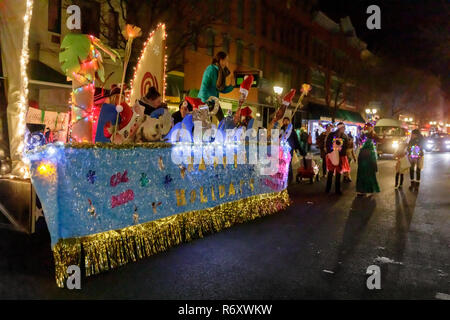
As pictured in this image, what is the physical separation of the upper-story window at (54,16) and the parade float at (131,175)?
10292 mm

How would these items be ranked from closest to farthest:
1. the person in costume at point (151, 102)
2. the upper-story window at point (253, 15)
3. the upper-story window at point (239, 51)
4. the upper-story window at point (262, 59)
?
the person in costume at point (151, 102), the upper-story window at point (239, 51), the upper-story window at point (253, 15), the upper-story window at point (262, 59)

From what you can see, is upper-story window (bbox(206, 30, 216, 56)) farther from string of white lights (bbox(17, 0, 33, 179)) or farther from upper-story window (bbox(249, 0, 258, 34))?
string of white lights (bbox(17, 0, 33, 179))

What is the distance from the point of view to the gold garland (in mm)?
3912

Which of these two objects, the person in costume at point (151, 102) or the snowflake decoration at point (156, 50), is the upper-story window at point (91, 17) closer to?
the snowflake decoration at point (156, 50)

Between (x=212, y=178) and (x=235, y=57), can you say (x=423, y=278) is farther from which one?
(x=235, y=57)

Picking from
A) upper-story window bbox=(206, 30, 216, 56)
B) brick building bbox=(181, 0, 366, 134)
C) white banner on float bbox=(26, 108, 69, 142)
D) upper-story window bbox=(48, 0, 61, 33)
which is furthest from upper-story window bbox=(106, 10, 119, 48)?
white banner on float bbox=(26, 108, 69, 142)

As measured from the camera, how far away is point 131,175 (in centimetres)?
456

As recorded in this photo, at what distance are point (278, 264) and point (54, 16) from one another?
1458cm

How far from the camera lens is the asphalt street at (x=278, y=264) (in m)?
3.84

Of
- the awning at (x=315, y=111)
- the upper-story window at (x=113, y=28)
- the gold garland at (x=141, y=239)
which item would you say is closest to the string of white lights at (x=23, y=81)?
the gold garland at (x=141, y=239)

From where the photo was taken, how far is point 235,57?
2684 cm

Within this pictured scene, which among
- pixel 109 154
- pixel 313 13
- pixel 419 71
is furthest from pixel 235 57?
pixel 419 71
